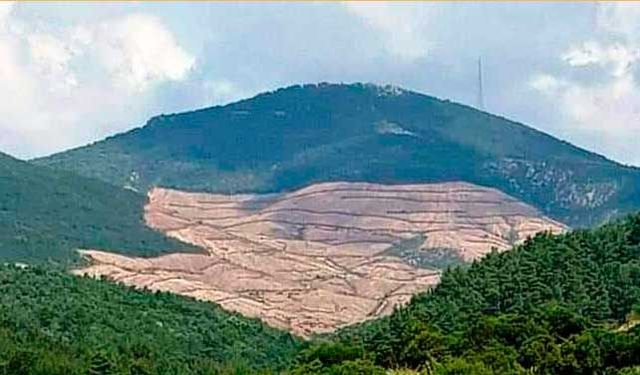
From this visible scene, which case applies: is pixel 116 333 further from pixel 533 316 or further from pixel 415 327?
pixel 533 316

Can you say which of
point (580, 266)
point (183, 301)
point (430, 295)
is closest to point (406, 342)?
point (580, 266)

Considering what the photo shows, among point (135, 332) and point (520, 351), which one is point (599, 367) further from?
point (135, 332)

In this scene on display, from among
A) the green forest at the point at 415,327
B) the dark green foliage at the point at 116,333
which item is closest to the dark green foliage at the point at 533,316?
the green forest at the point at 415,327

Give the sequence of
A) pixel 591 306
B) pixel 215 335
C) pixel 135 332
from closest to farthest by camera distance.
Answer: pixel 591 306, pixel 135 332, pixel 215 335

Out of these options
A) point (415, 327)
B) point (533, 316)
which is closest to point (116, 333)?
point (415, 327)

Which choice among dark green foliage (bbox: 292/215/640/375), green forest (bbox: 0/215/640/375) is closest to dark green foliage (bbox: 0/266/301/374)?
green forest (bbox: 0/215/640/375)
